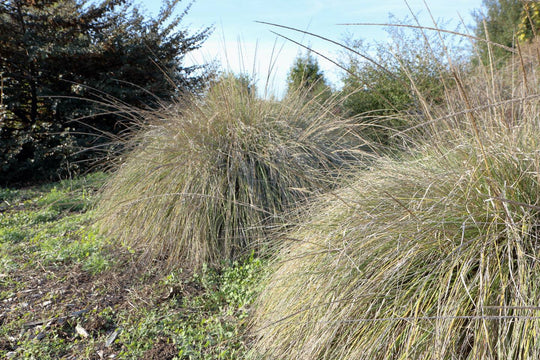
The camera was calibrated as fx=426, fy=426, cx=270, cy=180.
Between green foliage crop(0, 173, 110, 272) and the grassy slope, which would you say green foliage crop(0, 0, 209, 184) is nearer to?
green foliage crop(0, 173, 110, 272)

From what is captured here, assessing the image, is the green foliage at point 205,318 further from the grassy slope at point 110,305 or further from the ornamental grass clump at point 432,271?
the ornamental grass clump at point 432,271

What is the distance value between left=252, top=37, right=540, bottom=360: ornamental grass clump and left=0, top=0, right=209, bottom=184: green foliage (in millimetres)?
5912

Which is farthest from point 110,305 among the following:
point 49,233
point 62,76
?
point 62,76

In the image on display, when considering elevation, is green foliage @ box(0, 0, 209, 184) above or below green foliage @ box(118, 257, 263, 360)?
above

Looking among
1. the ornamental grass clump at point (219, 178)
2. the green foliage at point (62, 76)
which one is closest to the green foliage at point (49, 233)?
the ornamental grass clump at point (219, 178)

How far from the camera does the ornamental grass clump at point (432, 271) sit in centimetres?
163

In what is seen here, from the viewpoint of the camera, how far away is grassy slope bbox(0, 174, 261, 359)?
2.49m

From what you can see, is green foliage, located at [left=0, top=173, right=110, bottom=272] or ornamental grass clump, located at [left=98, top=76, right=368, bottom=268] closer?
ornamental grass clump, located at [left=98, top=76, right=368, bottom=268]

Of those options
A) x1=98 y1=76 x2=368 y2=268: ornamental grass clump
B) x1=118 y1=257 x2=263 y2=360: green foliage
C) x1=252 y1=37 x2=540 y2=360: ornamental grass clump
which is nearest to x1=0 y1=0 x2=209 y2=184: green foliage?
x1=98 y1=76 x2=368 y2=268: ornamental grass clump

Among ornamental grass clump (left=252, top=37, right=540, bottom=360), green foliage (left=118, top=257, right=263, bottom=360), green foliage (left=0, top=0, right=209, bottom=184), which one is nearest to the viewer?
ornamental grass clump (left=252, top=37, right=540, bottom=360)

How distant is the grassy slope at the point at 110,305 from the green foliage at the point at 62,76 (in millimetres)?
3898

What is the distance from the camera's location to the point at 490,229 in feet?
6.04

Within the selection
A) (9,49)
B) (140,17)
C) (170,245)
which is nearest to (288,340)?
(170,245)

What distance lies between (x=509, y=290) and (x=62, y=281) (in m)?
3.07
